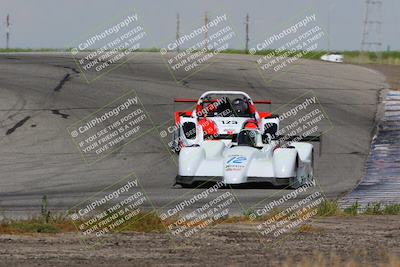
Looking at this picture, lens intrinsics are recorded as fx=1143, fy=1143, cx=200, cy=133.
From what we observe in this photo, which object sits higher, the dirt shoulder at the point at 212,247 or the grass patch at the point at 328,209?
the dirt shoulder at the point at 212,247

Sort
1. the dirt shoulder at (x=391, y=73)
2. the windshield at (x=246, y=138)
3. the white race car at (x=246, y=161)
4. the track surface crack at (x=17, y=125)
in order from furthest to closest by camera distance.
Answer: the dirt shoulder at (x=391, y=73), the track surface crack at (x=17, y=125), the windshield at (x=246, y=138), the white race car at (x=246, y=161)

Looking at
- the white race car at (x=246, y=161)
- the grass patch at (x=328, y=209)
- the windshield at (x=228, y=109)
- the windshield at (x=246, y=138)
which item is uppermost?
the windshield at (x=228, y=109)

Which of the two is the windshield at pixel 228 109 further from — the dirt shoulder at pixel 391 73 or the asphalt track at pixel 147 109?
the dirt shoulder at pixel 391 73

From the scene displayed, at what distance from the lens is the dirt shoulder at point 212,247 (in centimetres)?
1216

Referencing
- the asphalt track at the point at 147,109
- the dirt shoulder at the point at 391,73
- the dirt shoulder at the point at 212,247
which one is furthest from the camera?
the dirt shoulder at the point at 391,73

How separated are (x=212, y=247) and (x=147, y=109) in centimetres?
1992

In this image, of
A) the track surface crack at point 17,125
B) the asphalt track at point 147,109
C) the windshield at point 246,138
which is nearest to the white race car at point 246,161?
the windshield at point 246,138

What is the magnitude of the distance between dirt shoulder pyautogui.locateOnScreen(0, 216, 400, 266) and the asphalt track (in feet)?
13.0

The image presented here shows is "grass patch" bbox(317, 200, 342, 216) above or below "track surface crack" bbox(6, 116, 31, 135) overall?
below

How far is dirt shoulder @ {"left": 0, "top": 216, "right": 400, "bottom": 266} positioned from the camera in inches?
479

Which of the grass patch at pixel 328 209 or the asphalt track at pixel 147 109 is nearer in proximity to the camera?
the grass patch at pixel 328 209

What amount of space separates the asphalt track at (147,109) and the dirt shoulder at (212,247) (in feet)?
13.0

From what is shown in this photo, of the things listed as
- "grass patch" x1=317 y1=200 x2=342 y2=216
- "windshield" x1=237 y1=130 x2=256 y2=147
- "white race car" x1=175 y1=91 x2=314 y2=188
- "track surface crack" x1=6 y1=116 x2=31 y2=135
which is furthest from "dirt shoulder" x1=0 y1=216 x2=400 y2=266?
"track surface crack" x1=6 y1=116 x2=31 y2=135

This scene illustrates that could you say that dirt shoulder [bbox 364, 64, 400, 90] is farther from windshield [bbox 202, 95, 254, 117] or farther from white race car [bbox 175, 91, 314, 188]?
white race car [bbox 175, 91, 314, 188]
